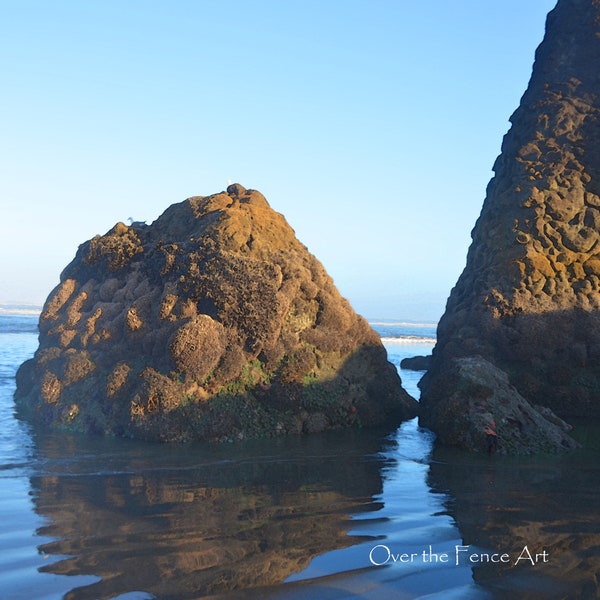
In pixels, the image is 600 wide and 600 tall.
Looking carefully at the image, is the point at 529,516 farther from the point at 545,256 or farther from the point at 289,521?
the point at 545,256

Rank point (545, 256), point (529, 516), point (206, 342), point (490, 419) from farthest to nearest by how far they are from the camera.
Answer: point (545, 256) < point (206, 342) < point (490, 419) < point (529, 516)

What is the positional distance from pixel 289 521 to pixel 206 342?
4.55m

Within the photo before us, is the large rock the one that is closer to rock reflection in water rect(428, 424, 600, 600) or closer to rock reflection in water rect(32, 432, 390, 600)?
rock reflection in water rect(428, 424, 600, 600)

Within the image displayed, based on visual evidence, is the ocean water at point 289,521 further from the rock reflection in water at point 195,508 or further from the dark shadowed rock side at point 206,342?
the dark shadowed rock side at point 206,342

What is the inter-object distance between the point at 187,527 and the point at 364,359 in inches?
257

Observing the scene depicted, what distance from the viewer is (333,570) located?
502 centimetres

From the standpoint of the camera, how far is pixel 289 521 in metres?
6.25

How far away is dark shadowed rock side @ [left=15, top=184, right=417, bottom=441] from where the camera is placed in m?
10.3

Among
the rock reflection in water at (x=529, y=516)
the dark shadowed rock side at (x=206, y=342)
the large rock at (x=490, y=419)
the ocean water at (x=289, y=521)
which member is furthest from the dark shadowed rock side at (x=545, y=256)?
the ocean water at (x=289, y=521)

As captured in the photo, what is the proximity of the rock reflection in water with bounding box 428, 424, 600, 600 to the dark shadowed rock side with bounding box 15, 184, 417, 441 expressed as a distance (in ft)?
8.52

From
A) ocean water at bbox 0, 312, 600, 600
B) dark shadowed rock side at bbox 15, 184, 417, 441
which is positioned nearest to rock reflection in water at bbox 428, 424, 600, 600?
ocean water at bbox 0, 312, 600, 600

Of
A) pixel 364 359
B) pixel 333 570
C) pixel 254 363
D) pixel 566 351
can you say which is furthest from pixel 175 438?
pixel 566 351

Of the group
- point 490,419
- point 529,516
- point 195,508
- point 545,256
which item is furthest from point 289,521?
point 545,256

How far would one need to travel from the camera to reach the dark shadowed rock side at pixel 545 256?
12.7m
